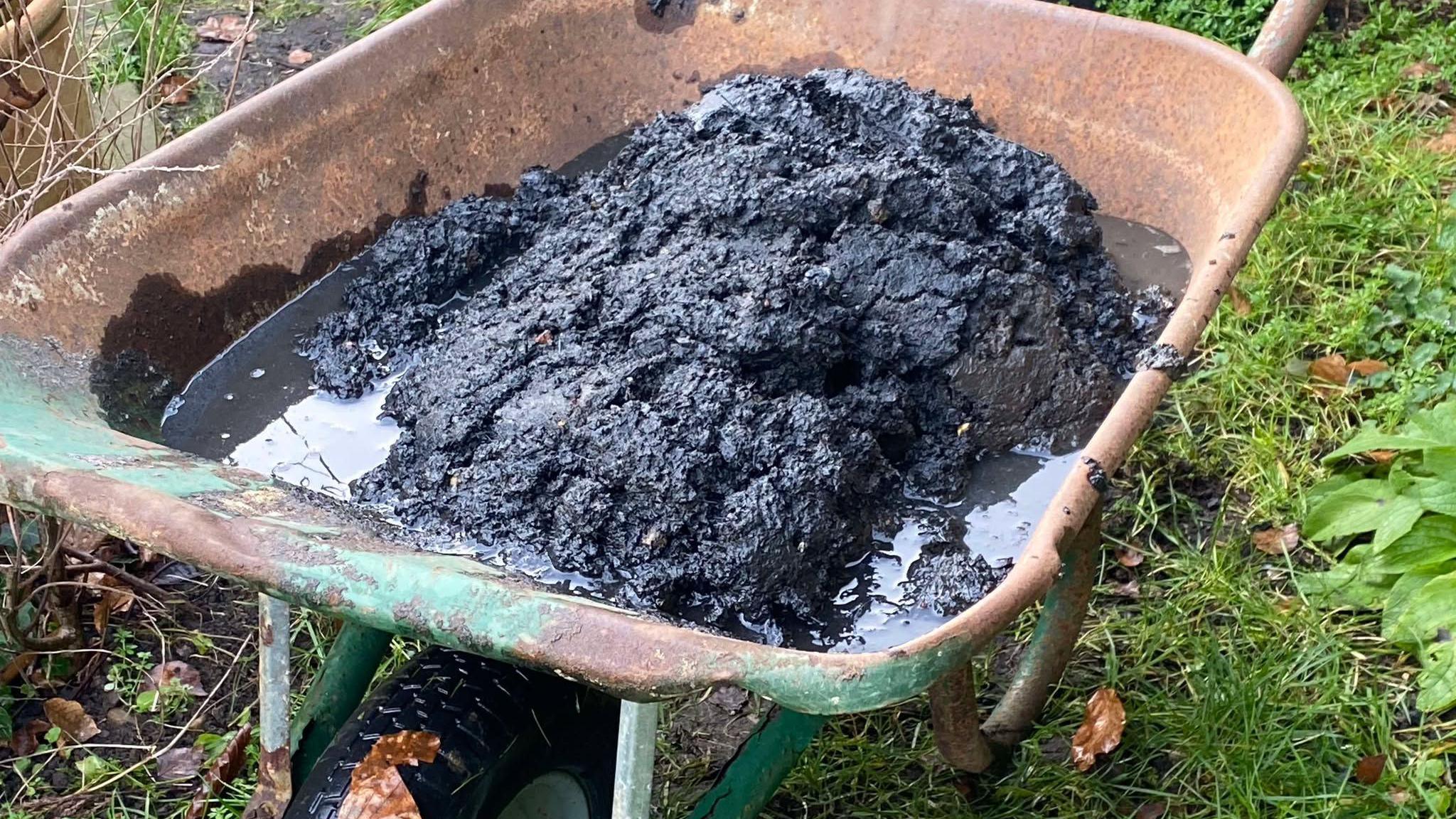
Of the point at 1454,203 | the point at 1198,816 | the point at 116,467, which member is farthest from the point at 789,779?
the point at 1454,203

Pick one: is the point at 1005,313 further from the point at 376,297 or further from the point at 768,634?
the point at 376,297

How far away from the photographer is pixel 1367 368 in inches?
99.3

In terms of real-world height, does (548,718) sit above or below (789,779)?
above

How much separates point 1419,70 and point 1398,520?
183 cm

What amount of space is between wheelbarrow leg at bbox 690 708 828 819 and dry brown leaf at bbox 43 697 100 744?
4.15 ft

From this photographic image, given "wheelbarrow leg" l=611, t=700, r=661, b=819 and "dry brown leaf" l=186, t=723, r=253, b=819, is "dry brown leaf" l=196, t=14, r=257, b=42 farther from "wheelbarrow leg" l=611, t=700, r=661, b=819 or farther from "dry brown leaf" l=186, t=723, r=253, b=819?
"wheelbarrow leg" l=611, t=700, r=661, b=819

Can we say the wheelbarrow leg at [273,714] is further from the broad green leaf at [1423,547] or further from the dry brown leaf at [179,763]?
the broad green leaf at [1423,547]

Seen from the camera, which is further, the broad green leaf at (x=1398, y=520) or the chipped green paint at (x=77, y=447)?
the broad green leaf at (x=1398, y=520)

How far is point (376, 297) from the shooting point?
1.83m

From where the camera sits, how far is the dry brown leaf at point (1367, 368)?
8.25 feet

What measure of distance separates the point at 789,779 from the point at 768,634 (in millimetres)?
705

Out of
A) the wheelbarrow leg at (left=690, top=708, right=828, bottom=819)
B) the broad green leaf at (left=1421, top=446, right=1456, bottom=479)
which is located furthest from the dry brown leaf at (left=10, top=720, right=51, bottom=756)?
the broad green leaf at (left=1421, top=446, right=1456, bottom=479)

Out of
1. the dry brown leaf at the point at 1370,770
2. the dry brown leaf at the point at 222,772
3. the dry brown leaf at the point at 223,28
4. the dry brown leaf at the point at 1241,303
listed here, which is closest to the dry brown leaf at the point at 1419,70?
the dry brown leaf at the point at 1241,303

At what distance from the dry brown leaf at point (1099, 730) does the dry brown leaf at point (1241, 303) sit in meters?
1.12
